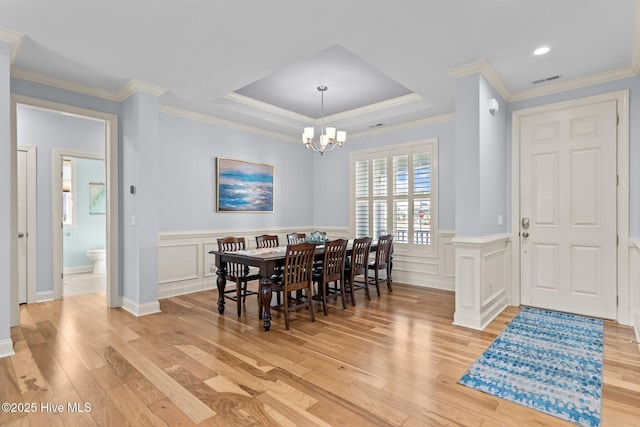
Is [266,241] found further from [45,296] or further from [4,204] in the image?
[45,296]

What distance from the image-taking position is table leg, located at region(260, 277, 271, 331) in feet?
11.2

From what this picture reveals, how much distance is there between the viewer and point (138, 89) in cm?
397

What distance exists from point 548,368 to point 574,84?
3179mm

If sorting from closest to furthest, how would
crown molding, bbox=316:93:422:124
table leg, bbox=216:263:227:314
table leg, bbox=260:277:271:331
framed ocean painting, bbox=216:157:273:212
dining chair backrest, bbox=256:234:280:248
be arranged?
1. table leg, bbox=260:277:271:331
2. table leg, bbox=216:263:227:314
3. dining chair backrest, bbox=256:234:280:248
4. crown molding, bbox=316:93:422:124
5. framed ocean painting, bbox=216:157:273:212

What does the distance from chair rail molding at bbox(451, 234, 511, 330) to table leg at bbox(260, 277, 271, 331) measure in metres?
1.96

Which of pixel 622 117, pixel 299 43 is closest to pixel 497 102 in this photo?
pixel 622 117

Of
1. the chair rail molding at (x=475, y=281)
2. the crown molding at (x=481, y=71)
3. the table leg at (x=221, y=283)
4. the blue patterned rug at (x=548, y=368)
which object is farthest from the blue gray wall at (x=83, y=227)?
the blue patterned rug at (x=548, y=368)

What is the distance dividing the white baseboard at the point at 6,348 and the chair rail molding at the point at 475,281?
4085 mm

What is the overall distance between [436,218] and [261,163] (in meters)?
3.12

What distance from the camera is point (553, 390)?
2.27m

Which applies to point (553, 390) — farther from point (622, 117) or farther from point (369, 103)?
point (369, 103)

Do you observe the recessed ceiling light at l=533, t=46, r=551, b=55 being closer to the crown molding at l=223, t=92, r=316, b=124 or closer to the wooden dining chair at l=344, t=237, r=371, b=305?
the wooden dining chair at l=344, t=237, r=371, b=305

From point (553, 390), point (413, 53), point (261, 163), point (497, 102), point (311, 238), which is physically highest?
point (413, 53)

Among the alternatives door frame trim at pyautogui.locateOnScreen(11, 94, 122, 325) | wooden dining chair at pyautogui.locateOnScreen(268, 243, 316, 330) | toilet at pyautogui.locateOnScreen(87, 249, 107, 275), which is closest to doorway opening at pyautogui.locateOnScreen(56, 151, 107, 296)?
toilet at pyautogui.locateOnScreen(87, 249, 107, 275)
